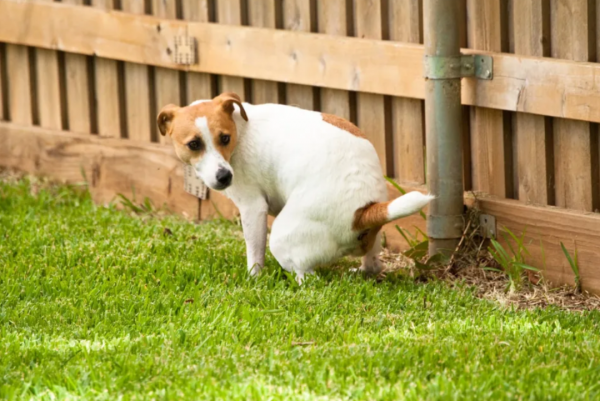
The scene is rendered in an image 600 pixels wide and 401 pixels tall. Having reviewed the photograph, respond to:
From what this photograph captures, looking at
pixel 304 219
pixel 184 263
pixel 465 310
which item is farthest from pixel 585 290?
pixel 184 263

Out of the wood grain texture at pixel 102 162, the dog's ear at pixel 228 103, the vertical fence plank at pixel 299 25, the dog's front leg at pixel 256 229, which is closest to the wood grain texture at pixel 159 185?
the wood grain texture at pixel 102 162

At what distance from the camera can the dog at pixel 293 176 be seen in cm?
504

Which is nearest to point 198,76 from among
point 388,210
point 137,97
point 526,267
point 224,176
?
point 137,97

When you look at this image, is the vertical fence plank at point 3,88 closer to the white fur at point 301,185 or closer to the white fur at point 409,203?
the white fur at point 301,185

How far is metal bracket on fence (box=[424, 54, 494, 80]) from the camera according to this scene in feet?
17.4

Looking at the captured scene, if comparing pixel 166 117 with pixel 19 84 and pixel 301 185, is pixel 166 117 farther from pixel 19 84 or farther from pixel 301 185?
pixel 19 84

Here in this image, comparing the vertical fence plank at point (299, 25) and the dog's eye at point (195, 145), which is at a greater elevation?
the vertical fence plank at point (299, 25)

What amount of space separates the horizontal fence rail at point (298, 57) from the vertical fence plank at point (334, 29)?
9 centimetres

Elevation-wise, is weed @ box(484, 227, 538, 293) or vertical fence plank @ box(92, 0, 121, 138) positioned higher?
vertical fence plank @ box(92, 0, 121, 138)

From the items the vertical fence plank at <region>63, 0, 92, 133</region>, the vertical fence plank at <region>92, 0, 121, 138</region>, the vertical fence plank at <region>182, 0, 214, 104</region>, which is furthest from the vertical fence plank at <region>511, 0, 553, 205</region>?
the vertical fence plank at <region>63, 0, 92, 133</region>

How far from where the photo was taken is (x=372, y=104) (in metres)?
6.04

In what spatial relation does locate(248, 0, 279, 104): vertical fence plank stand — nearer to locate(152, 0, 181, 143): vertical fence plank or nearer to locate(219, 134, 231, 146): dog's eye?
locate(152, 0, 181, 143): vertical fence plank

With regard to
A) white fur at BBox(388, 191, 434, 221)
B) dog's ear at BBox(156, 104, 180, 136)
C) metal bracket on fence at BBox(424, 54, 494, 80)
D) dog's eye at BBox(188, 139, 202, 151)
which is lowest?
white fur at BBox(388, 191, 434, 221)

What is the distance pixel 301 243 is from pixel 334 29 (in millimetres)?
1662
